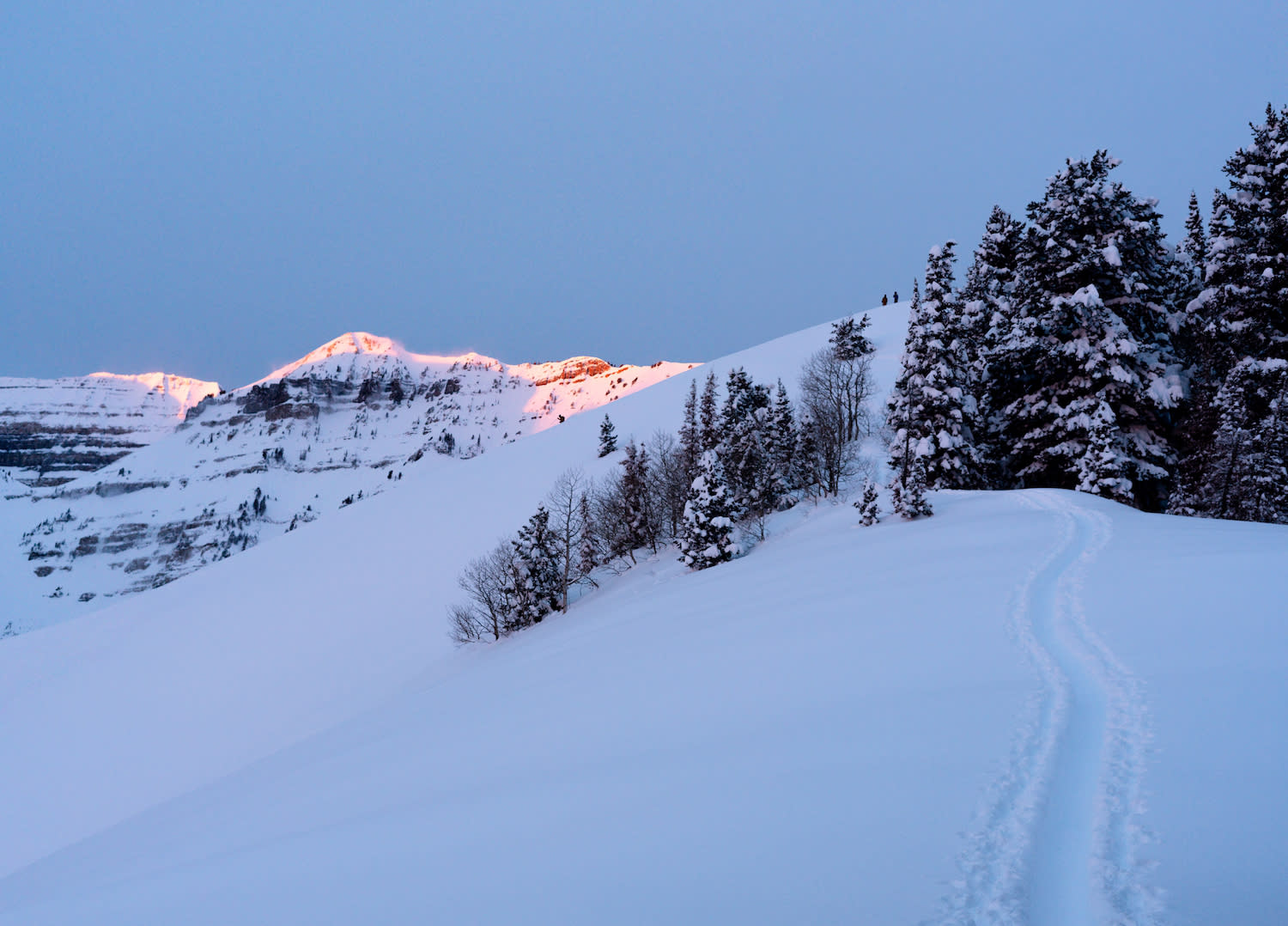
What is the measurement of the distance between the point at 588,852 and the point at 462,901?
3.15 feet

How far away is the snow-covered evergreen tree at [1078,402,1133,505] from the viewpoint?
21.2 metres

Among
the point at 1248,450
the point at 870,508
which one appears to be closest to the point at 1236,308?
the point at 1248,450

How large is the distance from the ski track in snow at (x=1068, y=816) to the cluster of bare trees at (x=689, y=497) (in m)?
18.8

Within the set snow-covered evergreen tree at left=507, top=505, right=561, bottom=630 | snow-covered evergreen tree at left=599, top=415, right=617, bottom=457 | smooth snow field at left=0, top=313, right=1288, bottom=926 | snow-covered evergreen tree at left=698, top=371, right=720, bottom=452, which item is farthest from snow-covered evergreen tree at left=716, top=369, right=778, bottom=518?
snow-covered evergreen tree at left=599, top=415, right=617, bottom=457

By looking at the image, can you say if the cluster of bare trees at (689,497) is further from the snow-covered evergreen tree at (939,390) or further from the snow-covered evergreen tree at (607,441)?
the snow-covered evergreen tree at (939,390)

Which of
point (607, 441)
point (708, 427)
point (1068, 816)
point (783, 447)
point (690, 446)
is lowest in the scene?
point (1068, 816)

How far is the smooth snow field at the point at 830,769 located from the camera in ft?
13.5

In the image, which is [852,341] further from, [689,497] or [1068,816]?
[1068,816]

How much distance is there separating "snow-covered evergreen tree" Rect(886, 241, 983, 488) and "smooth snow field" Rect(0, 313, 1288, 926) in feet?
20.6

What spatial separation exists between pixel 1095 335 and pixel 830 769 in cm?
2319

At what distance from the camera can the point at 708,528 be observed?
1010 inches

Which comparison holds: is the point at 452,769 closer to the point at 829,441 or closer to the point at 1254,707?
the point at 1254,707

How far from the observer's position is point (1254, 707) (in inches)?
219

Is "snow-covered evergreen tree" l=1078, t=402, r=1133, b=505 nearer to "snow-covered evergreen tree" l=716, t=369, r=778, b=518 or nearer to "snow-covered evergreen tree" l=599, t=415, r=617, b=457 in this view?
"snow-covered evergreen tree" l=716, t=369, r=778, b=518
